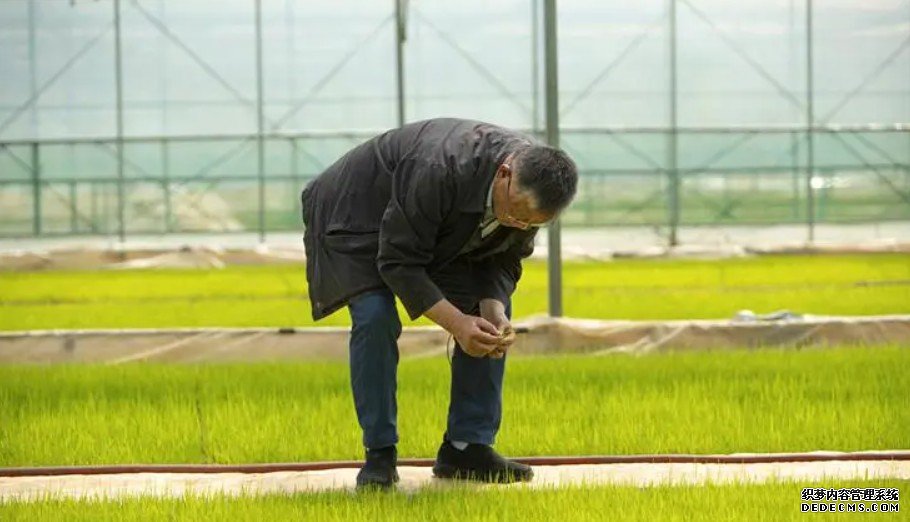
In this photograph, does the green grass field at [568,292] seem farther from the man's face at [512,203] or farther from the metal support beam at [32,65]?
the man's face at [512,203]

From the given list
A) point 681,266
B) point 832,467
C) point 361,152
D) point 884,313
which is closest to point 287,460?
point 361,152

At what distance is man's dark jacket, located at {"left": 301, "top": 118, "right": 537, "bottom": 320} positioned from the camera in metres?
3.74

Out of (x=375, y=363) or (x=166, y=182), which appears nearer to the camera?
(x=375, y=363)

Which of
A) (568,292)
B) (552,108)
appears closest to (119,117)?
(568,292)

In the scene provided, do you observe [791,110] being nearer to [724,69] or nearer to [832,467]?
[724,69]

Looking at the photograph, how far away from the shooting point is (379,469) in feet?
12.6

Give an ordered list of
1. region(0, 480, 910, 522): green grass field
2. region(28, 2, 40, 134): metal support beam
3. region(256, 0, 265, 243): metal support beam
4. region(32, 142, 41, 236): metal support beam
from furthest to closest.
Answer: region(32, 142, 41, 236): metal support beam < region(256, 0, 265, 243): metal support beam < region(28, 2, 40, 134): metal support beam < region(0, 480, 910, 522): green grass field

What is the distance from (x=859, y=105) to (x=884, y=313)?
705cm

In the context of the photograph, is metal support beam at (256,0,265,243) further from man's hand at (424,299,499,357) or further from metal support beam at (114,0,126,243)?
man's hand at (424,299,499,357)

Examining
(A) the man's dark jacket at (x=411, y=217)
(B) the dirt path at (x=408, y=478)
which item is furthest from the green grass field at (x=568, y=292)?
(A) the man's dark jacket at (x=411, y=217)

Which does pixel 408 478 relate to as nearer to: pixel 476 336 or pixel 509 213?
pixel 476 336

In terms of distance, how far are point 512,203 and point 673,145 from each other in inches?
484

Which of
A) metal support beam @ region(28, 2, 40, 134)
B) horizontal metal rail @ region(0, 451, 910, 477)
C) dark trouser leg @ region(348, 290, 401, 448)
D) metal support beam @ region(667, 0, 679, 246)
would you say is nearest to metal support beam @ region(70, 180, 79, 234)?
metal support beam @ region(28, 2, 40, 134)

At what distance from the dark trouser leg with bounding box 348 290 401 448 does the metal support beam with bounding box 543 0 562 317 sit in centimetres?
364
